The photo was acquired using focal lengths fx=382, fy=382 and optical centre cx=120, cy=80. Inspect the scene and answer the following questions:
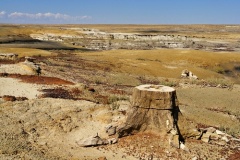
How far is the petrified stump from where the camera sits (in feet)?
65.8

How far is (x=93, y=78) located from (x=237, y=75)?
3043 cm

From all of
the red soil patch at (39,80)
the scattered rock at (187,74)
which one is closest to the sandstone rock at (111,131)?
the red soil patch at (39,80)

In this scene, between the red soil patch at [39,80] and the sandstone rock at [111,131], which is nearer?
the sandstone rock at [111,131]

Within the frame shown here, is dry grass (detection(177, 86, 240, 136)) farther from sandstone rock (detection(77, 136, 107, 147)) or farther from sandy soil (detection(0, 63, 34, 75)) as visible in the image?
sandy soil (detection(0, 63, 34, 75))

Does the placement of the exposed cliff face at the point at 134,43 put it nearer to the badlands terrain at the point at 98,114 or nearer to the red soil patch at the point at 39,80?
A: the badlands terrain at the point at 98,114

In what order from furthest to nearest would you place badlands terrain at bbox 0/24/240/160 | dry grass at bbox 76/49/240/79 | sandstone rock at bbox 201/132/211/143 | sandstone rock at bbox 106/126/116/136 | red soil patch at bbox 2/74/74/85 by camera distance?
dry grass at bbox 76/49/240/79
red soil patch at bbox 2/74/74/85
sandstone rock at bbox 201/132/211/143
sandstone rock at bbox 106/126/116/136
badlands terrain at bbox 0/24/240/160

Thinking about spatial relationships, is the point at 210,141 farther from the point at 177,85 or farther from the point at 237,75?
the point at 237,75

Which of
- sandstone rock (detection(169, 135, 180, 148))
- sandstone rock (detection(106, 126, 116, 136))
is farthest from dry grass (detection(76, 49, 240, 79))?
sandstone rock (detection(169, 135, 180, 148))

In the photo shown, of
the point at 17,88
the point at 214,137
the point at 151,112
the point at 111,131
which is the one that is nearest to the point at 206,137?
the point at 214,137

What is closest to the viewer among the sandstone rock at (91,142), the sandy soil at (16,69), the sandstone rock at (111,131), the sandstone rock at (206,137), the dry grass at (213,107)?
the sandstone rock at (91,142)

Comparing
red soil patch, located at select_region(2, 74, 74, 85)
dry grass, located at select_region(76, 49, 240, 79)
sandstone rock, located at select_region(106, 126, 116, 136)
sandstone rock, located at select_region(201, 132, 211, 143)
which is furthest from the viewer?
dry grass, located at select_region(76, 49, 240, 79)

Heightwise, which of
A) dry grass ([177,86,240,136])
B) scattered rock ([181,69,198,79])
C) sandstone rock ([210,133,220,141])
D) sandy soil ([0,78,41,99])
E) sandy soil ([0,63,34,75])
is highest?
sandy soil ([0,63,34,75])

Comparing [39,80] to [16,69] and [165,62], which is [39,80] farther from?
[165,62]

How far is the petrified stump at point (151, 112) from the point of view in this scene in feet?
65.8
